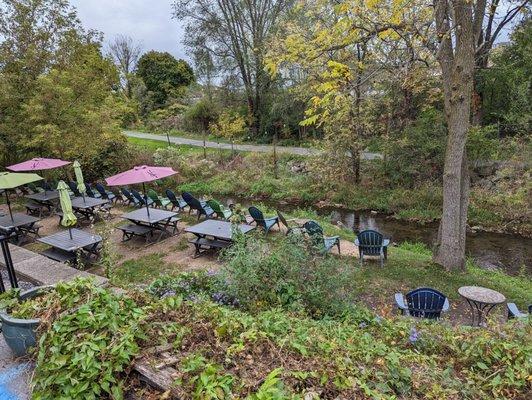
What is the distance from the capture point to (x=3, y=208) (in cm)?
1299

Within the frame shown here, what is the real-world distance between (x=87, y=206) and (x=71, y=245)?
3384 mm

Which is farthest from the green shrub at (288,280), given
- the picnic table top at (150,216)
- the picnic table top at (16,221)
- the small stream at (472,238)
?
the picnic table top at (16,221)

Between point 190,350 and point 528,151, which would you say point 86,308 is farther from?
point 528,151

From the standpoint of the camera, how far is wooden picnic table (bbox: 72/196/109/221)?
34.8 ft

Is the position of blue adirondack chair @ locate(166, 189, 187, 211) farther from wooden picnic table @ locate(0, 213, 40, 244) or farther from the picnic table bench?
wooden picnic table @ locate(0, 213, 40, 244)

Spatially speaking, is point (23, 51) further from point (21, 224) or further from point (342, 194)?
point (342, 194)

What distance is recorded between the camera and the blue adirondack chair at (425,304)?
529cm

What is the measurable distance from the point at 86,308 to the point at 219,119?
23.0 m

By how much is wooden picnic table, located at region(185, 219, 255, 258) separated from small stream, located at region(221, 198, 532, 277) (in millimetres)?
5837

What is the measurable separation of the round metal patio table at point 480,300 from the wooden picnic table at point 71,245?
22.4 feet

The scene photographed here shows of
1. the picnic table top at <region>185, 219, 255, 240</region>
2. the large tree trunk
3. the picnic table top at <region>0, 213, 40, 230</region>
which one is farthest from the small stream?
the picnic table top at <region>0, 213, 40, 230</region>

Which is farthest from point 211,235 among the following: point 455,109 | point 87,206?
point 455,109

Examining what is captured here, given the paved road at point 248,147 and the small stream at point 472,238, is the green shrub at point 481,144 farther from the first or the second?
the paved road at point 248,147

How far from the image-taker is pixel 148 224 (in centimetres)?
943
